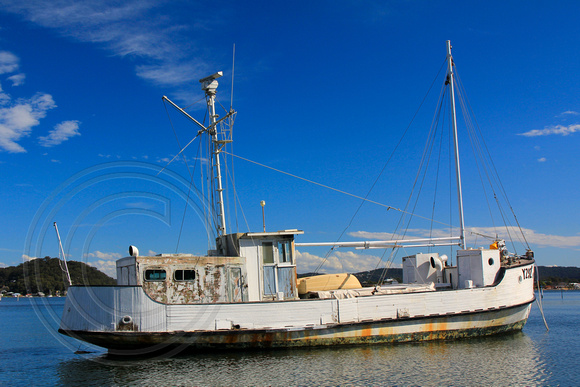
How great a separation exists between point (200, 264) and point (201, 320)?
2025mm

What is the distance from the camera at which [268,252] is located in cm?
1869

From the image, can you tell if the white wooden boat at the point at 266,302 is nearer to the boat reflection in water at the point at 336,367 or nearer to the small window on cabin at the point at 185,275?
the small window on cabin at the point at 185,275

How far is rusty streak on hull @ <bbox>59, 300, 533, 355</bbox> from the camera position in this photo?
1614 centimetres

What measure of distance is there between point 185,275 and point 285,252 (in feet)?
13.3

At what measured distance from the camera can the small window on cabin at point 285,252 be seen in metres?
18.8

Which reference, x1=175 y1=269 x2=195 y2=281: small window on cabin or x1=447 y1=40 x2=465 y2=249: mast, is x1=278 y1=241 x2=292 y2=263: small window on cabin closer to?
x1=175 y1=269 x2=195 y2=281: small window on cabin

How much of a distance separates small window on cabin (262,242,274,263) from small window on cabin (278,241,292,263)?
0.33 metres

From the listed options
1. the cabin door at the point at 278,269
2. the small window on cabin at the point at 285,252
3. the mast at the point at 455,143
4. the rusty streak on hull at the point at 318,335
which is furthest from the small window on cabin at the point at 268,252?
the mast at the point at 455,143

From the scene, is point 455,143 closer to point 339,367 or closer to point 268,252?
point 268,252

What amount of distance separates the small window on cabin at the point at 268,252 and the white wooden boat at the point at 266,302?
0.04m

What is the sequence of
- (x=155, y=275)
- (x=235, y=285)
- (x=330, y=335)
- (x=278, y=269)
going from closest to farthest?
(x=155, y=275)
(x=235, y=285)
(x=330, y=335)
(x=278, y=269)

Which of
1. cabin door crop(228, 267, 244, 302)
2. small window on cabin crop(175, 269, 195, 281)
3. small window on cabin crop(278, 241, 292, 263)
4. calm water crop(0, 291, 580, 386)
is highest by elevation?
small window on cabin crop(278, 241, 292, 263)

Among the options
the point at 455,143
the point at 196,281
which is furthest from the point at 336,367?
the point at 455,143

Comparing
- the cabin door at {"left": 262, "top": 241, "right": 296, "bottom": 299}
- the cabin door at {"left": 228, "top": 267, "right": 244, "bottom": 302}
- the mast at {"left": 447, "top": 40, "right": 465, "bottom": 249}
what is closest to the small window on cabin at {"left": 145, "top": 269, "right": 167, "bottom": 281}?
the cabin door at {"left": 228, "top": 267, "right": 244, "bottom": 302}
